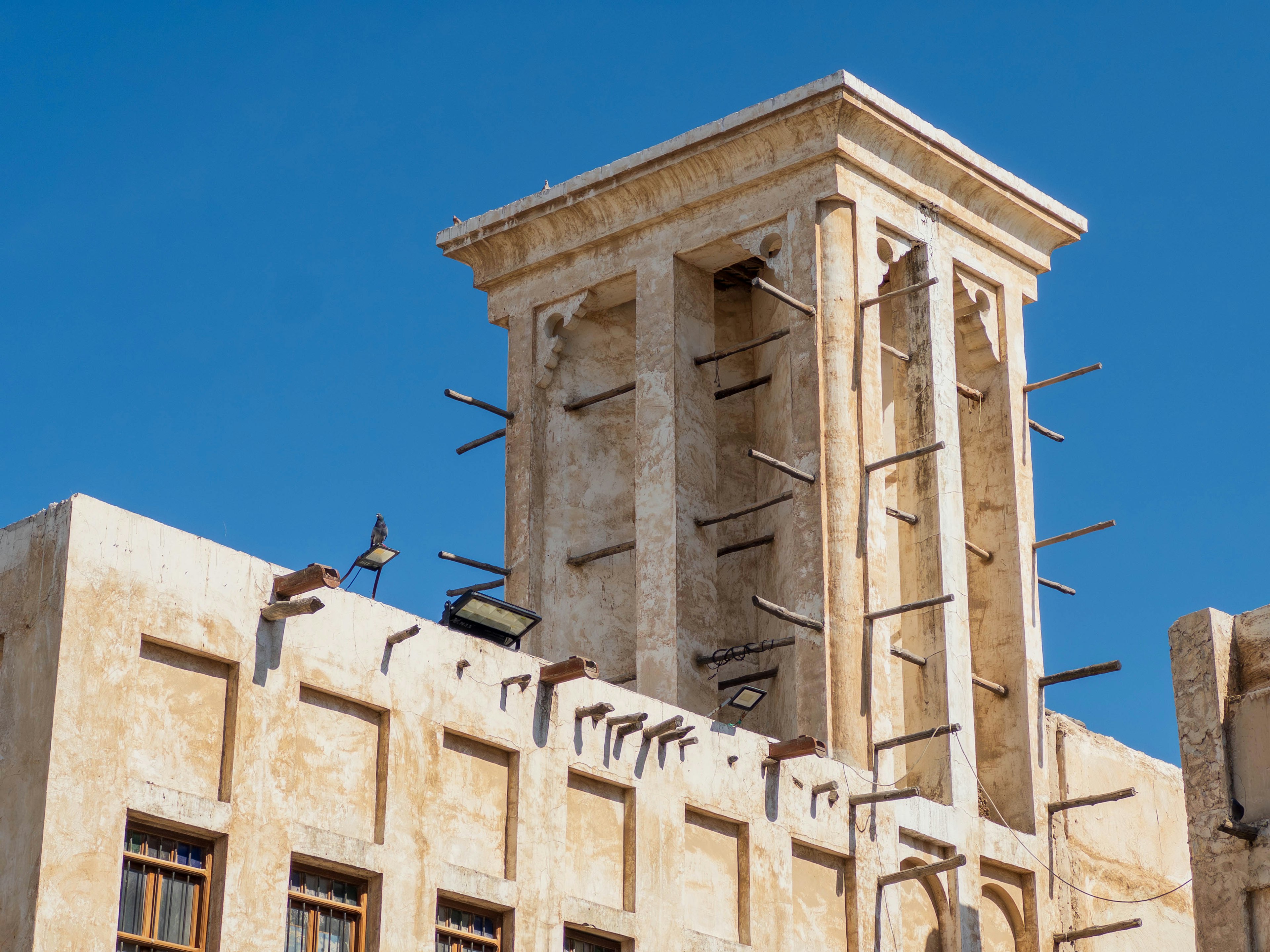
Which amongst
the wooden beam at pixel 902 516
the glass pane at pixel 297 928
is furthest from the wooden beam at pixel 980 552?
the glass pane at pixel 297 928

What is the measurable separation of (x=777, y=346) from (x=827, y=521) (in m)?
3.52

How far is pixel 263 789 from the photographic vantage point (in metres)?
19.2

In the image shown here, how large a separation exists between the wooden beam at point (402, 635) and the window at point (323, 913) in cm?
222

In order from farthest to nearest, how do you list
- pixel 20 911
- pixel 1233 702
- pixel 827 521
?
pixel 827 521
pixel 1233 702
pixel 20 911

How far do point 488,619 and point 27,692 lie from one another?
5097mm

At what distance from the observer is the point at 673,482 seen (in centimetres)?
2831

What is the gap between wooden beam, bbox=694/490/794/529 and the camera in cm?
2762

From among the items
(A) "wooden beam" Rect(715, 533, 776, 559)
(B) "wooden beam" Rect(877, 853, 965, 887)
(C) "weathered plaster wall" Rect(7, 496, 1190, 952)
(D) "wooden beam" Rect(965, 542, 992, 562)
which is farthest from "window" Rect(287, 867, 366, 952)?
(D) "wooden beam" Rect(965, 542, 992, 562)

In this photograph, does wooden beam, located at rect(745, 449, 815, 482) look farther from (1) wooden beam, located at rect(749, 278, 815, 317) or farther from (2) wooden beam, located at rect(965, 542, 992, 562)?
(2) wooden beam, located at rect(965, 542, 992, 562)

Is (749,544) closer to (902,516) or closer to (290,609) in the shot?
(902,516)

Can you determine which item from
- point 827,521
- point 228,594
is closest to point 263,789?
point 228,594

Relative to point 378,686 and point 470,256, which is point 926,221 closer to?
point 470,256

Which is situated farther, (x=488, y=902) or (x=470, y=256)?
(x=470, y=256)

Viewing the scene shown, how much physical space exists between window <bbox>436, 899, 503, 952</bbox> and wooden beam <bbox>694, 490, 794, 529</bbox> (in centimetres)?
822
